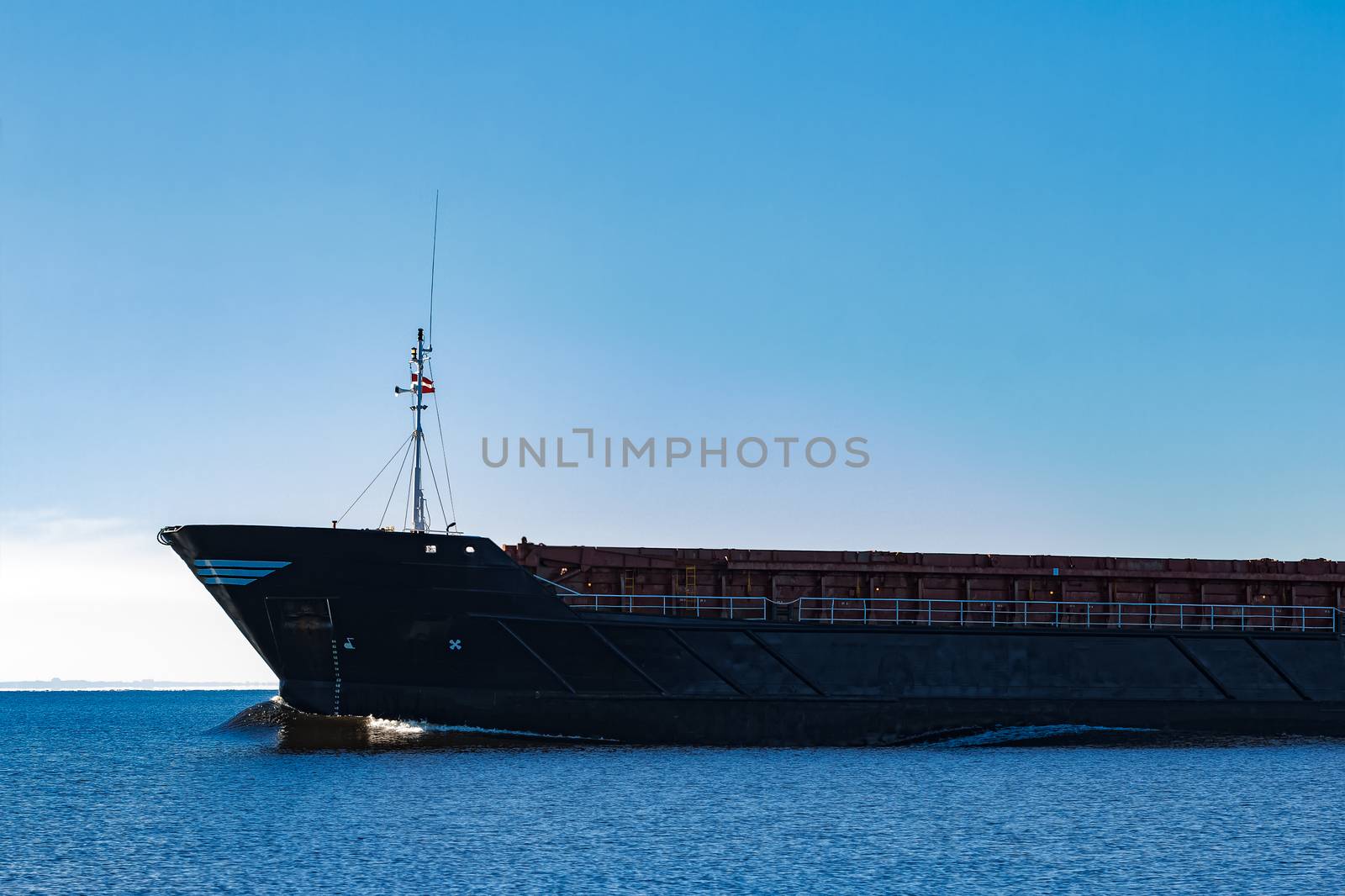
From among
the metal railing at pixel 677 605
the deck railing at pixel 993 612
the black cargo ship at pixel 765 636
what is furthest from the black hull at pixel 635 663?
the metal railing at pixel 677 605

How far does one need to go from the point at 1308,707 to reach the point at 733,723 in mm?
15971

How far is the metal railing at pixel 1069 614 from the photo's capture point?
3025 centimetres

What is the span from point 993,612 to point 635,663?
10.0m

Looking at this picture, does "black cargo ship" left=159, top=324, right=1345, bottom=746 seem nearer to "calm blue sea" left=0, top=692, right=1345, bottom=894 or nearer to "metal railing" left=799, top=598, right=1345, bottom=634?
Result: "metal railing" left=799, top=598, right=1345, bottom=634

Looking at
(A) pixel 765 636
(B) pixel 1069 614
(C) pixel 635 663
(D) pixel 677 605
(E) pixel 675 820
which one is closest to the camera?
(E) pixel 675 820

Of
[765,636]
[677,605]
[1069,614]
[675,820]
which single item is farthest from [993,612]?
[675,820]

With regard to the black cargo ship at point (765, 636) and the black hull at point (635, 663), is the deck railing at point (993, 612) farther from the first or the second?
the black hull at point (635, 663)

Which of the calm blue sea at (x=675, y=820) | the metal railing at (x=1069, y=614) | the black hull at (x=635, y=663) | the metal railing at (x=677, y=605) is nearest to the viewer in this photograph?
the calm blue sea at (x=675, y=820)

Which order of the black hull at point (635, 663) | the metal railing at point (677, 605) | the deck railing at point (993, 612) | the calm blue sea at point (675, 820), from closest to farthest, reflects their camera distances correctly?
the calm blue sea at point (675, 820) < the black hull at point (635, 663) < the metal railing at point (677, 605) < the deck railing at point (993, 612)

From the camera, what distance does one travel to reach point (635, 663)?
26953 mm

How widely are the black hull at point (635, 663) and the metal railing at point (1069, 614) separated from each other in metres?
0.86

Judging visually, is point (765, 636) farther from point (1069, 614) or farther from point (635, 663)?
point (1069, 614)

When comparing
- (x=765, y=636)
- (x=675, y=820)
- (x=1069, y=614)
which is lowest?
(x=675, y=820)

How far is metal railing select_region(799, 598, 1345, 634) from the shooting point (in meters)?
30.2
